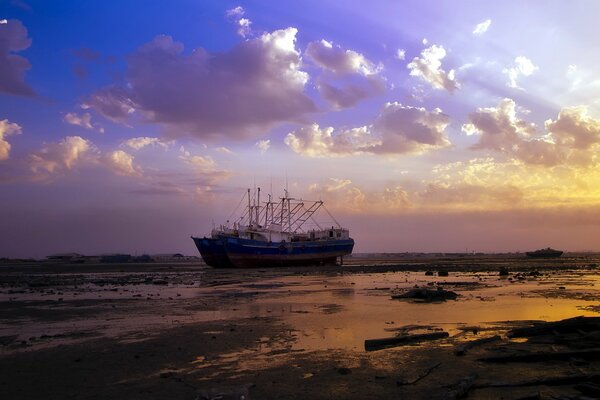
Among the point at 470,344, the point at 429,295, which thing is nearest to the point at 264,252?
the point at 429,295

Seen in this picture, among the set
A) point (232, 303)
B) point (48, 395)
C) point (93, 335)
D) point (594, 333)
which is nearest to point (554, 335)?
point (594, 333)

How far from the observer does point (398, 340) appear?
500 inches

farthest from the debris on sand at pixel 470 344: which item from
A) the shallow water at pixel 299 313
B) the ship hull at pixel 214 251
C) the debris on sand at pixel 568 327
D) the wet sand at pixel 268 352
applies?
the ship hull at pixel 214 251

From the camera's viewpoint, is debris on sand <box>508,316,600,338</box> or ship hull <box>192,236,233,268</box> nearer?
debris on sand <box>508,316,600,338</box>

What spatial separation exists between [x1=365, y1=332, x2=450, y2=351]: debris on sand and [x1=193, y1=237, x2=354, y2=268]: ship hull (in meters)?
60.9

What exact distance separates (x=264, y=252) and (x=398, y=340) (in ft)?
210

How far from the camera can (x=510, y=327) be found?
1509 centimetres

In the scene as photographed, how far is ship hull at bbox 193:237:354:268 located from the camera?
2891 inches

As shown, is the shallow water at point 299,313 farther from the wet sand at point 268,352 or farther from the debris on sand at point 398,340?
the debris on sand at point 398,340

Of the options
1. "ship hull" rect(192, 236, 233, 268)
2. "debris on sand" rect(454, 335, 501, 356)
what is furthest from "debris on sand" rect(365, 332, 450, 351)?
"ship hull" rect(192, 236, 233, 268)

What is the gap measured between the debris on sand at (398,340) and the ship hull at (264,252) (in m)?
60.9

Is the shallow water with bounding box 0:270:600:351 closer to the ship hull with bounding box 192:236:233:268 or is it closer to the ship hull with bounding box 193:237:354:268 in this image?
the ship hull with bounding box 193:237:354:268

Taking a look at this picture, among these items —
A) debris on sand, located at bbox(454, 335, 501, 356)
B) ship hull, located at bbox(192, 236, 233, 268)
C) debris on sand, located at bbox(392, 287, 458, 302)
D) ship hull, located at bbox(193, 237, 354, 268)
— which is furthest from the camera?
ship hull, located at bbox(192, 236, 233, 268)

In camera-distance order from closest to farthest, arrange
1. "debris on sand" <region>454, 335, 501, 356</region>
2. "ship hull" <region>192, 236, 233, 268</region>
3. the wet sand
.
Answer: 1. the wet sand
2. "debris on sand" <region>454, 335, 501, 356</region>
3. "ship hull" <region>192, 236, 233, 268</region>
